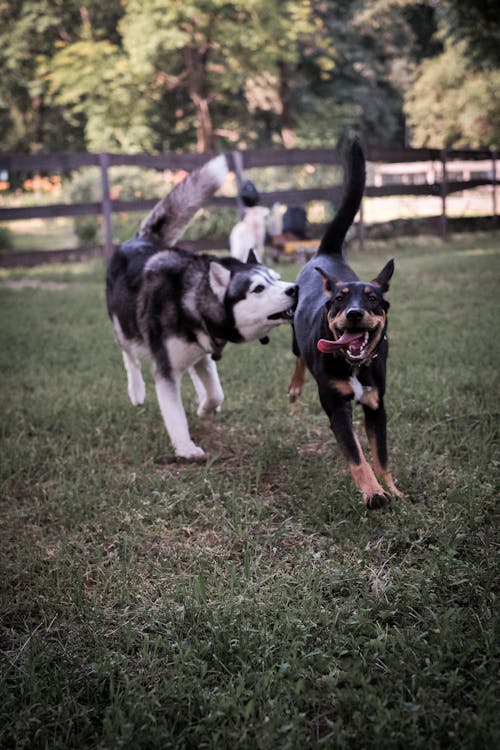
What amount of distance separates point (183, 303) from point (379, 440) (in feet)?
4.52

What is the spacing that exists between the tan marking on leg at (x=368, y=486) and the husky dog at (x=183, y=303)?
90cm

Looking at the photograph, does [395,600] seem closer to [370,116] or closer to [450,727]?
[450,727]

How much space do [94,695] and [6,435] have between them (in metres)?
2.94

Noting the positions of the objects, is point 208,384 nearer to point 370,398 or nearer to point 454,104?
point 370,398

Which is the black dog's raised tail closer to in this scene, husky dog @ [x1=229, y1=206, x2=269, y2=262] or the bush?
husky dog @ [x1=229, y1=206, x2=269, y2=262]

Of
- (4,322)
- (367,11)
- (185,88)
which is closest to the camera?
(4,322)

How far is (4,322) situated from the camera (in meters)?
8.84

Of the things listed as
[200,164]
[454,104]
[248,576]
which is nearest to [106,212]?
[200,164]

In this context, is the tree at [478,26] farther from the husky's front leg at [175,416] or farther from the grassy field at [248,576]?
the husky's front leg at [175,416]

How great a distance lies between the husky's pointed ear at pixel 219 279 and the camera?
3.79 metres

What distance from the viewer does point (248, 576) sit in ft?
9.62

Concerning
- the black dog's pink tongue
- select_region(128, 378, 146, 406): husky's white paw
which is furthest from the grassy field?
the black dog's pink tongue

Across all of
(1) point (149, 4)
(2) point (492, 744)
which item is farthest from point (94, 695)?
(1) point (149, 4)

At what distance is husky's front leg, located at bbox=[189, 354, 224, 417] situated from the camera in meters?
4.56
